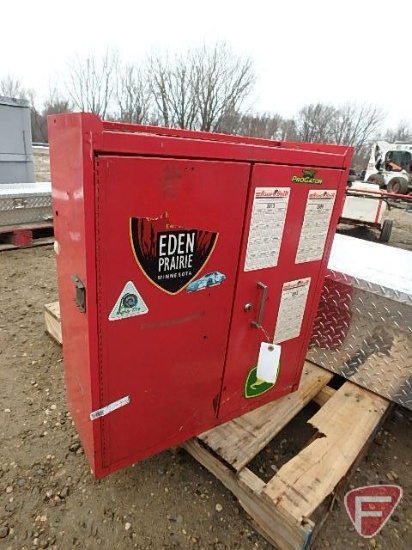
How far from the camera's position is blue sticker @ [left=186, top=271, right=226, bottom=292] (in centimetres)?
153

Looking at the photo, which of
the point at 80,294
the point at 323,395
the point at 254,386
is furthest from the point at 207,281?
the point at 323,395

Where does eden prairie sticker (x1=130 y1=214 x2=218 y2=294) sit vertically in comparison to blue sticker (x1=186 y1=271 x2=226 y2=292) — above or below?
above

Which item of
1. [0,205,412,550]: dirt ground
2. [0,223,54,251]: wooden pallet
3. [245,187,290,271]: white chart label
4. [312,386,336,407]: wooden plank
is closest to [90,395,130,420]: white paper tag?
[0,205,412,550]: dirt ground

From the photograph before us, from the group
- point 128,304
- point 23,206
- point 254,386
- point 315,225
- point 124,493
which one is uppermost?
point 315,225

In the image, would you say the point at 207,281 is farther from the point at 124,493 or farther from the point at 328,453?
the point at 124,493

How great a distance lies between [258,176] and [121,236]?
2.19 ft

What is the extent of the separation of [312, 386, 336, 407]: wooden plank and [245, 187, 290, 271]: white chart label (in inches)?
45.9

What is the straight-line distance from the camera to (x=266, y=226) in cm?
166

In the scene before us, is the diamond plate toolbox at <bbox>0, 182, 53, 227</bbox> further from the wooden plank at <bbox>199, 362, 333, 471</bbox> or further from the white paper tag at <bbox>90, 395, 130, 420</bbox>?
the wooden plank at <bbox>199, 362, 333, 471</bbox>

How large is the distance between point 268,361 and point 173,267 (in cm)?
82

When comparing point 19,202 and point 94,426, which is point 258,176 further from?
point 19,202

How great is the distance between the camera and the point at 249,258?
1674 millimetres

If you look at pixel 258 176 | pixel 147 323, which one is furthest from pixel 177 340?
pixel 258 176

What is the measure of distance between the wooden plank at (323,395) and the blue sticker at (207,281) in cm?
132
